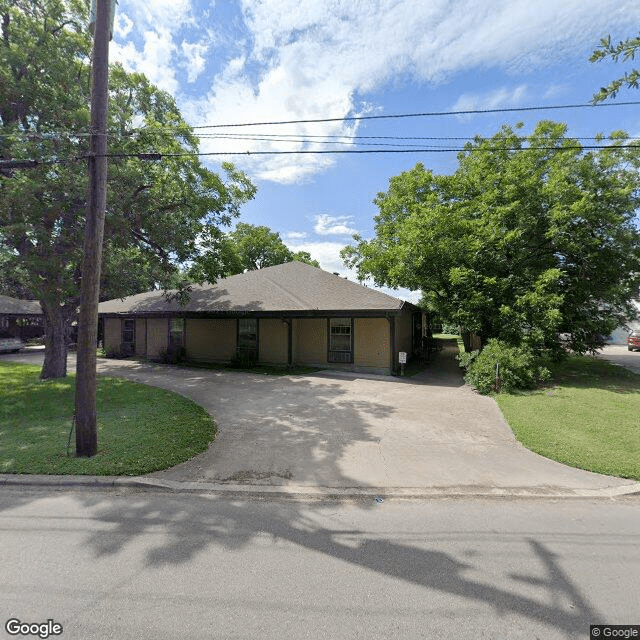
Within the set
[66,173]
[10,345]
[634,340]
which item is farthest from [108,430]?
[634,340]

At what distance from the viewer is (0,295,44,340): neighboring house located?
26.3 meters

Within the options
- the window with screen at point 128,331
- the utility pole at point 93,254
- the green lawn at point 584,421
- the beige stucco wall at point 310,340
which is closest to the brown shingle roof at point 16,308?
the window with screen at point 128,331

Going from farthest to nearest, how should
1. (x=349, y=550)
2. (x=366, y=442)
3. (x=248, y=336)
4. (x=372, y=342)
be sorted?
(x=248, y=336), (x=372, y=342), (x=366, y=442), (x=349, y=550)

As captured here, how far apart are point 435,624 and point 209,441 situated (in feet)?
17.0

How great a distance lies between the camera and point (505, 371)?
1147 centimetres

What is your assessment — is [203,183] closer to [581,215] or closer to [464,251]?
[464,251]

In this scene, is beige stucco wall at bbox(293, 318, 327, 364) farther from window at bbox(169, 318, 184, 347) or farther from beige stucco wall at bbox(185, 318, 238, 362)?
window at bbox(169, 318, 184, 347)

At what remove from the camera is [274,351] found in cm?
1689

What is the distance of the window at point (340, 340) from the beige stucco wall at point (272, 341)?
90.8 inches

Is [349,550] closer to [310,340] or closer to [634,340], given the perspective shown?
[310,340]

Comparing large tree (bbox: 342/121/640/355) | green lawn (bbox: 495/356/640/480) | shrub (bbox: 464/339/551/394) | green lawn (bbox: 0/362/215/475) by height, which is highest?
large tree (bbox: 342/121/640/355)

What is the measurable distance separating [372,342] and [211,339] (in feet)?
30.1

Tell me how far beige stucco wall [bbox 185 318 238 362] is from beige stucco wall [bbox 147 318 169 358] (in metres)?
1.69

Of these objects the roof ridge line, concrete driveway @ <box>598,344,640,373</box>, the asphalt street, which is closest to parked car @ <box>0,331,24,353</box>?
the roof ridge line
